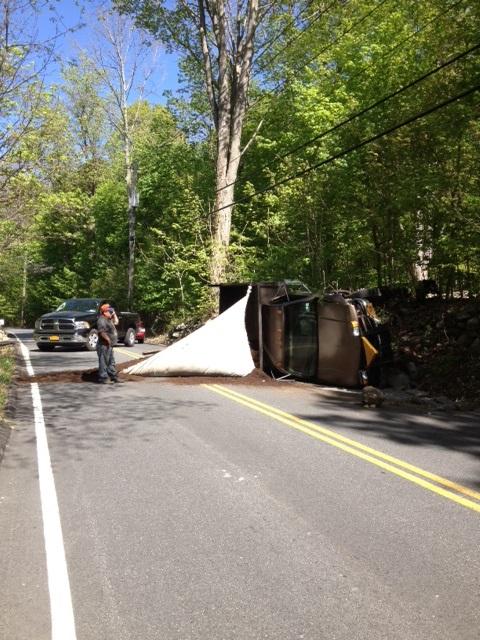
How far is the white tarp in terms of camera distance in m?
13.7

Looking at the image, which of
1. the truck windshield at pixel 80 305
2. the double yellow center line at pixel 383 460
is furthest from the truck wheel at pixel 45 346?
the double yellow center line at pixel 383 460

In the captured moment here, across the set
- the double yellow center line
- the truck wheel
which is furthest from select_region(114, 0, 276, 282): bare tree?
the double yellow center line

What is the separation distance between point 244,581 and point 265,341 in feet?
34.1

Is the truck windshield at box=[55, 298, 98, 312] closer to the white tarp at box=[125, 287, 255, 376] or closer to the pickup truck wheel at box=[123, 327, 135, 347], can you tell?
the pickup truck wheel at box=[123, 327, 135, 347]

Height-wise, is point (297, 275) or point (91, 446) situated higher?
point (297, 275)

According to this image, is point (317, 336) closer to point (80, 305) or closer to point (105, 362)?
point (105, 362)

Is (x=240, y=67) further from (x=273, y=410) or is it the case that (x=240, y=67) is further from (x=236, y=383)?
(x=273, y=410)

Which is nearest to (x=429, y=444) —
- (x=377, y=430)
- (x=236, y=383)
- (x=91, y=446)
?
(x=377, y=430)

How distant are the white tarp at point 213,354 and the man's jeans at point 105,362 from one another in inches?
41.4

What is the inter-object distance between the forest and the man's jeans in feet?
19.7

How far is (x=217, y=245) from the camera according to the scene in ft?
79.8

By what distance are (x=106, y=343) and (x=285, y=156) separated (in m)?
8.68

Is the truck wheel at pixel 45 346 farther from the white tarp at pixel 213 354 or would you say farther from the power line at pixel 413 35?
the power line at pixel 413 35

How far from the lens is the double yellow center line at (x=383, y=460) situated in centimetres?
544
